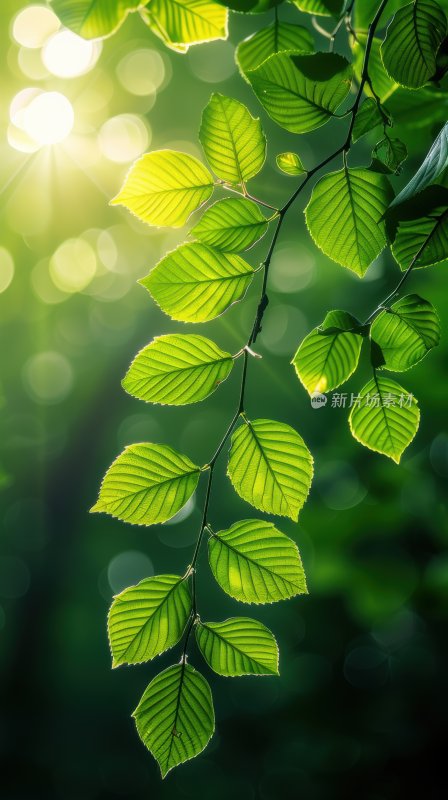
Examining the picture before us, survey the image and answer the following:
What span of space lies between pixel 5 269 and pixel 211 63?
9.44 feet

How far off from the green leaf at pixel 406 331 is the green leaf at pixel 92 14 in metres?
0.44

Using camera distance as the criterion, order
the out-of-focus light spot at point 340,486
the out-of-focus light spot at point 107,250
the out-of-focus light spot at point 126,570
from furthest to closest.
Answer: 1. the out-of-focus light spot at point 126,570
2. the out-of-focus light spot at point 107,250
3. the out-of-focus light spot at point 340,486

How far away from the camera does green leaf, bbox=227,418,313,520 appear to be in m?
0.71

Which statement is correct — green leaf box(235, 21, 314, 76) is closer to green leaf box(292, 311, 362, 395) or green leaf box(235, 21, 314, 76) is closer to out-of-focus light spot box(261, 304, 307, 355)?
green leaf box(292, 311, 362, 395)

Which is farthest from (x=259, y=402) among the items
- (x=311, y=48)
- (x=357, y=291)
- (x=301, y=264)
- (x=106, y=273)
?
(x=311, y=48)

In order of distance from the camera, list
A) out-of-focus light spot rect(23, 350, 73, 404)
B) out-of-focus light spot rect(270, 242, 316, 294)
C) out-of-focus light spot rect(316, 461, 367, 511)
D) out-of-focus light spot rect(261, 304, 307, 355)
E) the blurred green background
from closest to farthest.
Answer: out-of-focus light spot rect(316, 461, 367, 511) < the blurred green background < out-of-focus light spot rect(270, 242, 316, 294) < out-of-focus light spot rect(261, 304, 307, 355) < out-of-focus light spot rect(23, 350, 73, 404)

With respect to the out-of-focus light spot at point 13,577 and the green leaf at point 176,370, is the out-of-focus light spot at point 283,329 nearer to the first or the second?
the out-of-focus light spot at point 13,577

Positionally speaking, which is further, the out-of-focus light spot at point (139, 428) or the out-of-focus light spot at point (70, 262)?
the out-of-focus light spot at point (139, 428)

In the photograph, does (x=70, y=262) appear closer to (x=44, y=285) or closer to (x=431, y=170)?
(x=44, y=285)

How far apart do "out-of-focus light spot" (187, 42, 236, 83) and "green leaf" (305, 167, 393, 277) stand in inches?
238

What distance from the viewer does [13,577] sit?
7.73 m

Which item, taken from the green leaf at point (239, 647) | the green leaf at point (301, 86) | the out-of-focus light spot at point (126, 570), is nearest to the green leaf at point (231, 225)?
the green leaf at point (301, 86)

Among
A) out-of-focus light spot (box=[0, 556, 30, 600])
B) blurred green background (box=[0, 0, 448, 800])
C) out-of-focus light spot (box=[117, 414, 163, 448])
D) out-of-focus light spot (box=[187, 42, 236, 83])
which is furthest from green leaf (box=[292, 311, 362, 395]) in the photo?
out-of-focus light spot (box=[0, 556, 30, 600])

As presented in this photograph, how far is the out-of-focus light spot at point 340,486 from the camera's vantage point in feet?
10.9
